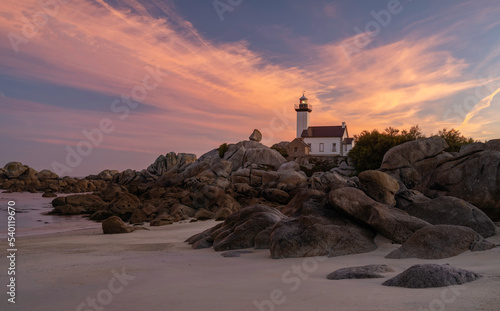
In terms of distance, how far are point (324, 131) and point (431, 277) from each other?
71.3m

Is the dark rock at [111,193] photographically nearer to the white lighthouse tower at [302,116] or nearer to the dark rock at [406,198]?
the dark rock at [406,198]

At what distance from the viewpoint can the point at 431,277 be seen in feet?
16.6

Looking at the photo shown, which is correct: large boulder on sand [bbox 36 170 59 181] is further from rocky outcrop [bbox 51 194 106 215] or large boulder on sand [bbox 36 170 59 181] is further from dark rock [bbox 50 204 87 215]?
dark rock [bbox 50 204 87 215]

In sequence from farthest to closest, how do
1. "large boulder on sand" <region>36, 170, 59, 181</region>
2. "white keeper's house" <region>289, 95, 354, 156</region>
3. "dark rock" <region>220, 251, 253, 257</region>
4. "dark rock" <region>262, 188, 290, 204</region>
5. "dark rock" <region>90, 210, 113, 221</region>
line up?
"large boulder on sand" <region>36, 170, 59, 181</region>
"white keeper's house" <region>289, 95, 354, 156</region>
"dark rock" <region>262, 188, 290, 204</region>
"dark rock" <region>90, 210, 113, 221</region>
"dark rock" <region>220, 251, 253, 257</region>

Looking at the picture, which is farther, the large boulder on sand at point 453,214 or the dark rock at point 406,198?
the dark rock at point 406,198

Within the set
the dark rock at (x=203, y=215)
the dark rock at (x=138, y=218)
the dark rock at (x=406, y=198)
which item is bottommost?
the dark rock at (x=138, y=218)

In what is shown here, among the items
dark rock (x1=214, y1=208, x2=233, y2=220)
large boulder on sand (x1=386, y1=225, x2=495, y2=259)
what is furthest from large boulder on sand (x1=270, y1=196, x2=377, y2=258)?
dark rock (x1=214, y1=208, x2=233, y2=220)

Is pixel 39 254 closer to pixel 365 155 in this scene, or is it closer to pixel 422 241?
pixel 422 241

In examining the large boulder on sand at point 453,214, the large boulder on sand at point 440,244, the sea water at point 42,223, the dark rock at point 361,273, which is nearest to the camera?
the dark rock at point 361,273

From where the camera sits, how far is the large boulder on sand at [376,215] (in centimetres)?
948

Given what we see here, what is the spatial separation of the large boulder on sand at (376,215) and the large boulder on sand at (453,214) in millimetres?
1410

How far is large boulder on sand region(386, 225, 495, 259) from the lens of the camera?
25.0 ft

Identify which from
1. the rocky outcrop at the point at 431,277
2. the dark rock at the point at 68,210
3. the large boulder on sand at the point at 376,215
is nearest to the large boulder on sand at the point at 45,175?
the dark rock at the point at 68,210

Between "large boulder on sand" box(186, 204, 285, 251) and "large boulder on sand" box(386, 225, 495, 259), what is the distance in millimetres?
4302
